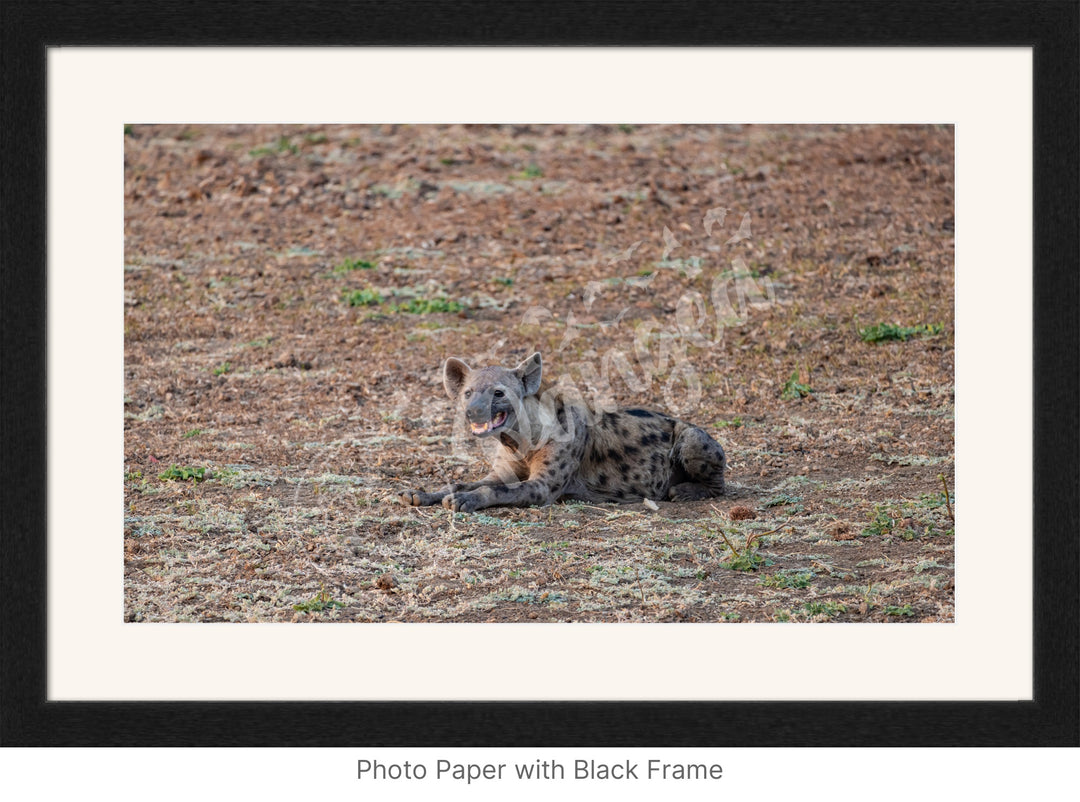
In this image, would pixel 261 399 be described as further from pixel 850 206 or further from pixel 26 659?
pixel 850 206

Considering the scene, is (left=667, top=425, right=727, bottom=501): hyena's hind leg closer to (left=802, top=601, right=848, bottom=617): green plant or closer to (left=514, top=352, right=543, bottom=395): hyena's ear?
(left=514, top=352, right=543, bottom=395): hyena's ear

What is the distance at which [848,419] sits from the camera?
9.93 meters

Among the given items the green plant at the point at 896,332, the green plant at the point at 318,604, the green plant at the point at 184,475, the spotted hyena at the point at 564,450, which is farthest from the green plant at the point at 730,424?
the green plant at the point at 318,604

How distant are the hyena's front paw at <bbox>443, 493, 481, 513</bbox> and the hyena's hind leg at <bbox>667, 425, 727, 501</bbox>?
129cm

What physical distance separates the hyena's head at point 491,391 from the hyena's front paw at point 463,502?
1.19ft

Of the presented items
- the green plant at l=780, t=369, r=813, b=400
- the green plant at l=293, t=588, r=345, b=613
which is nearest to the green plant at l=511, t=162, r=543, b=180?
the green plant at l=780, t=369, r=813, b=400

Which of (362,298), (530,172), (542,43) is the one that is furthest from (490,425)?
(530,172)

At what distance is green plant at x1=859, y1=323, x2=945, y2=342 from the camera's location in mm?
11414

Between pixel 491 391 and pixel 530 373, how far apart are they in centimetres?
34

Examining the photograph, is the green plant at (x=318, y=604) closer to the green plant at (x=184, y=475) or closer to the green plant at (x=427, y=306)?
the green plant at (x=184, y=475)

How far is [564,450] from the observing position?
8586 millimetres

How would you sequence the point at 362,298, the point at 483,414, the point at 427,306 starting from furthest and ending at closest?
the point at 362,298 < the point at 427,306 < the point at 483,414

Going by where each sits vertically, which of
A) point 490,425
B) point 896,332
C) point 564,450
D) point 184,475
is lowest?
point 184,475

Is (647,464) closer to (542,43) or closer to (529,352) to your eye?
(529,352)
